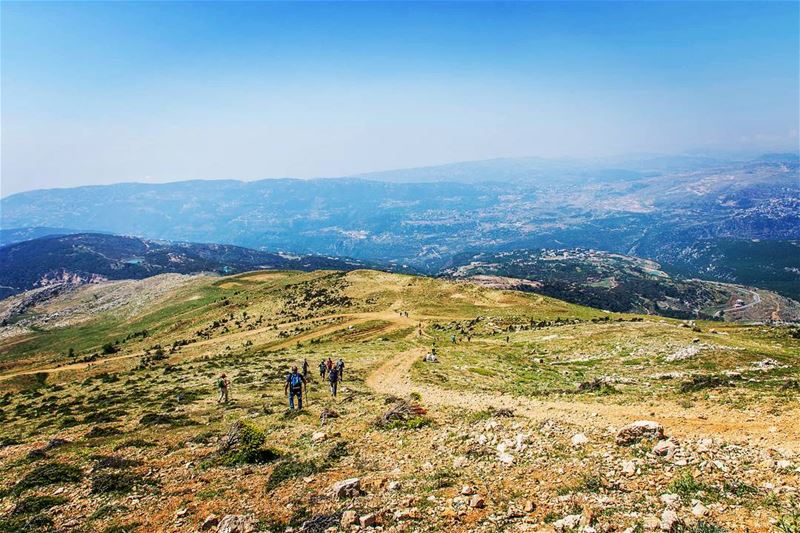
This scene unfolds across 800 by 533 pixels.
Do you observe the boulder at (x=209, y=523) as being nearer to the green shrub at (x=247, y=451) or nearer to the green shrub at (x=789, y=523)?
the green shrub at (x=247, y=451)

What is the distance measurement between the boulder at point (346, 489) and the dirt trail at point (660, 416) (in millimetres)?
9565

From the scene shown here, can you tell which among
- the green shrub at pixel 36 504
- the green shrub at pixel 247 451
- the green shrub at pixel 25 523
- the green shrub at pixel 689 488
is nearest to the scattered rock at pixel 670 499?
the green shrub at pixel 689 488

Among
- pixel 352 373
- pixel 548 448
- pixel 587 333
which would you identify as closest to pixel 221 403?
pixel 352 373

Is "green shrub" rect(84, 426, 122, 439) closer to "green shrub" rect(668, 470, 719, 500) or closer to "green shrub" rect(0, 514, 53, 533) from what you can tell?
"green shrub" rect(0, 514, 53, 533)

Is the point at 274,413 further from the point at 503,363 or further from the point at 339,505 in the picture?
the point at 503,363

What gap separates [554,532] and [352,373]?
31.6 metres

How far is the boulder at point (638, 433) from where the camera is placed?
14266 millimetres

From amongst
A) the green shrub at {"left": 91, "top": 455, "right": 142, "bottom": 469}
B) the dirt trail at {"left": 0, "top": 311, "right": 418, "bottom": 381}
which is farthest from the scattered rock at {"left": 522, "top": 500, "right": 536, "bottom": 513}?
the dirt trail at {"left": 0, "top": 311, "right": 418, "bottom": 381}

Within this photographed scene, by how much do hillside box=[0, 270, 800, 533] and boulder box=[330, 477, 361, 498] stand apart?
8cm

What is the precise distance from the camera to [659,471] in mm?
12234

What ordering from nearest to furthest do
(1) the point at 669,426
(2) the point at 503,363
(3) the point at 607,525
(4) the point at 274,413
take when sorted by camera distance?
(3) the point at 607,525 < (1) the point at 669,426 < (4) the point at 274,413 < (2) the point at 503,363

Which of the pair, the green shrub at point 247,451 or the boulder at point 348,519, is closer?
the boulder at point 348,519

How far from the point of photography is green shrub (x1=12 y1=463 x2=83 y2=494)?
1692cm

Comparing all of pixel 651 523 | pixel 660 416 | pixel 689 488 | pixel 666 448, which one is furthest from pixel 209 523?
pixel 660 416
